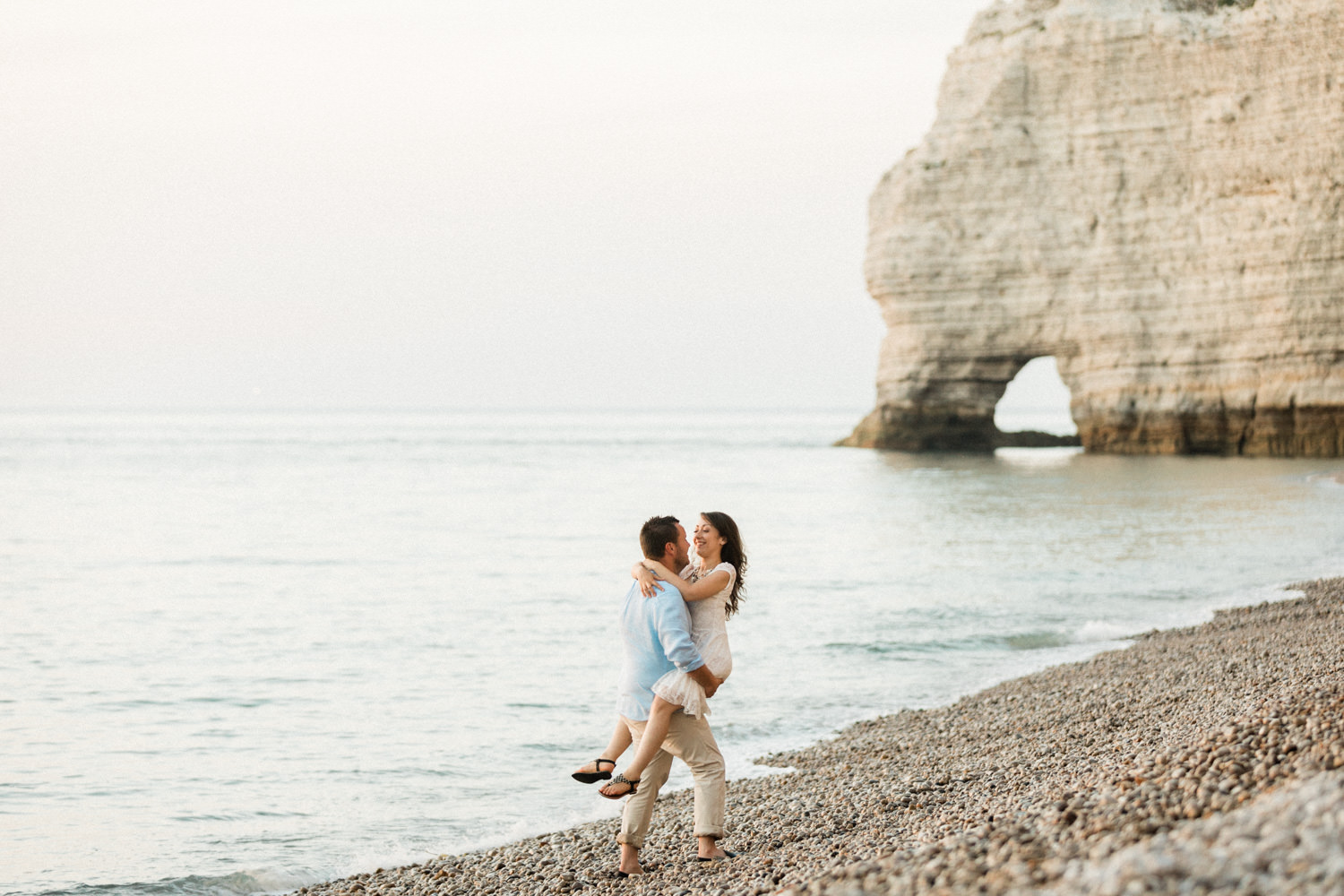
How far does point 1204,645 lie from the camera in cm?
1108

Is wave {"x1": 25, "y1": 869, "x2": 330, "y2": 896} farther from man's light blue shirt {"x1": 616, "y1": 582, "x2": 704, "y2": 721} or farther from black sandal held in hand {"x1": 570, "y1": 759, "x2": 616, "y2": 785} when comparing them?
man's light blue shirt {"x1": 616, "y1": 582, "x2": 704, "y2": 721}

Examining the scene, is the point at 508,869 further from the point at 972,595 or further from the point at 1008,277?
the point at 1008,277

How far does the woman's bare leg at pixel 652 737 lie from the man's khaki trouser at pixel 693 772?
7 centimetres

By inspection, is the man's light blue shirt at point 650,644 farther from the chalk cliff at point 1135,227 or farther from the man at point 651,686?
the chalk cliff at point 1135,227

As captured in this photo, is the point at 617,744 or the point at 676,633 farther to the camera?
the point at 617,744

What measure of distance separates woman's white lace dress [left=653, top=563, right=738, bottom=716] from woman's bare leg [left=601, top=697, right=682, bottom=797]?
6 centimetres

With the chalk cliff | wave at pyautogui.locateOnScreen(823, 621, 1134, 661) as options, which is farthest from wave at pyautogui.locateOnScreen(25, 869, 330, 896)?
the chalk cliff

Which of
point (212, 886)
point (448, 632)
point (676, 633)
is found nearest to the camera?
point (676, 633)

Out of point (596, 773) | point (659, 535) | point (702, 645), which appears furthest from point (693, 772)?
point (659, 535)

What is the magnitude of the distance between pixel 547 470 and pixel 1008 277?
2094 cm

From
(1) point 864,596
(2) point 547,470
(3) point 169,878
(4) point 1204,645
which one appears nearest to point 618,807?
(3) point 169,878

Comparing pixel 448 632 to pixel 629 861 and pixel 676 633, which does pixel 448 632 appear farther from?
pixel 676 633

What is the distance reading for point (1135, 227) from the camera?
42.4 m

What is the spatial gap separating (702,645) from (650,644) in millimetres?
252
